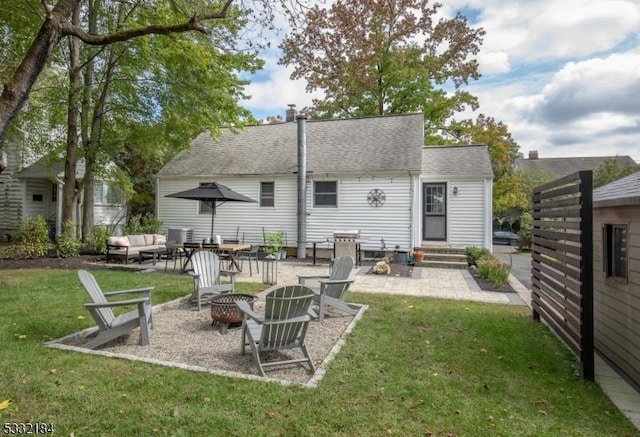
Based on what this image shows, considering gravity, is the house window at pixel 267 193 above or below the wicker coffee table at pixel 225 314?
above

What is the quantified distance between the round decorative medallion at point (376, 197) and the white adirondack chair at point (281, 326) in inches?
383

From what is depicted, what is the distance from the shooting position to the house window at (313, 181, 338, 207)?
14609mm

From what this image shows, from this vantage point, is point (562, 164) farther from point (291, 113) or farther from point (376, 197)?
point (376, 197)

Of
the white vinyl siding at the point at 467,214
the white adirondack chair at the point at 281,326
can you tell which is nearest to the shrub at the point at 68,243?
the white adirondack chair at the point at 281,326

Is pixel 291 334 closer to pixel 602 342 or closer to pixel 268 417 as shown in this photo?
pixel 268 417

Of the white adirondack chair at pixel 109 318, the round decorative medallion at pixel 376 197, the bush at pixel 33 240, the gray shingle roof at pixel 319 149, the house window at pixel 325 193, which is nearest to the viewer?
the white adirondack chair at pixel 109 318

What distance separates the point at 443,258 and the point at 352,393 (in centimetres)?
1013

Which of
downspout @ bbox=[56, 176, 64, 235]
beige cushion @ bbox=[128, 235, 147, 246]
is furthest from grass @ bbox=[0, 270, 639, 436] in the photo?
downspout @ bbox=[56, 176, 64, 235]

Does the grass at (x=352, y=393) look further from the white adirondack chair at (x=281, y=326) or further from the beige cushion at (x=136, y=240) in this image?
the beige cushion at (x=136, y=240)

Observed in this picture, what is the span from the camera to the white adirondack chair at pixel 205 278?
6.68 meters

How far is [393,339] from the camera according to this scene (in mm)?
5160

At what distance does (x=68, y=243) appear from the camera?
41.9 feet

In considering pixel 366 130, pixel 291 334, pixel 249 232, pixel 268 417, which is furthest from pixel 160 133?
pixel 268 417

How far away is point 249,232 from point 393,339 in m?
11.0
